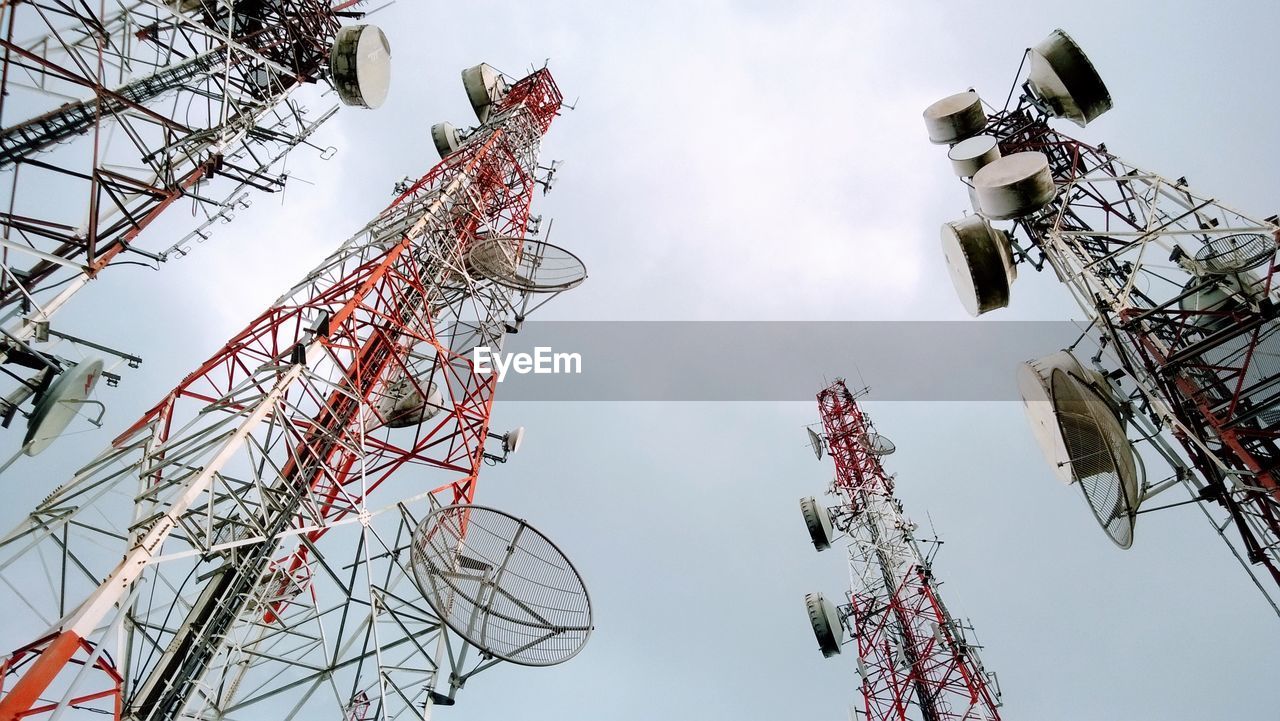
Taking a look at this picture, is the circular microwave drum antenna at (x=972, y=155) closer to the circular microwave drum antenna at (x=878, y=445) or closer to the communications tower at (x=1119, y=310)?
the communications tower at (x=1119, y=310)

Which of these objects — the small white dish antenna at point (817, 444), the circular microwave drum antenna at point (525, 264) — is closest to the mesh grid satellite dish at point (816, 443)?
the small white dish antenna at point (817, 444)

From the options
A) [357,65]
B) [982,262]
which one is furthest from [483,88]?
[982,262]

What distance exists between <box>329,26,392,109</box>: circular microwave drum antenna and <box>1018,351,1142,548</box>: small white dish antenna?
45.3 ft

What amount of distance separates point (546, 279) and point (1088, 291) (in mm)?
10672

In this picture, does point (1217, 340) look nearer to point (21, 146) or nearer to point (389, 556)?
point (389, 556)

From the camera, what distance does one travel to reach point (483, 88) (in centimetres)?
2120

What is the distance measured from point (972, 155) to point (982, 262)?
184cm

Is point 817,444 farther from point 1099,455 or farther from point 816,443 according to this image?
point 1099,455

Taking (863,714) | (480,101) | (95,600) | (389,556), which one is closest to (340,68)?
(480,101)

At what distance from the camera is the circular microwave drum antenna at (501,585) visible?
919 centimetres

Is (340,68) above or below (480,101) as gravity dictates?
below

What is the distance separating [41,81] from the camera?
1091 centimetres

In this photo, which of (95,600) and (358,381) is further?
(358,381)

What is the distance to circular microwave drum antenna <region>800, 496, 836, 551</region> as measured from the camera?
22.7m
